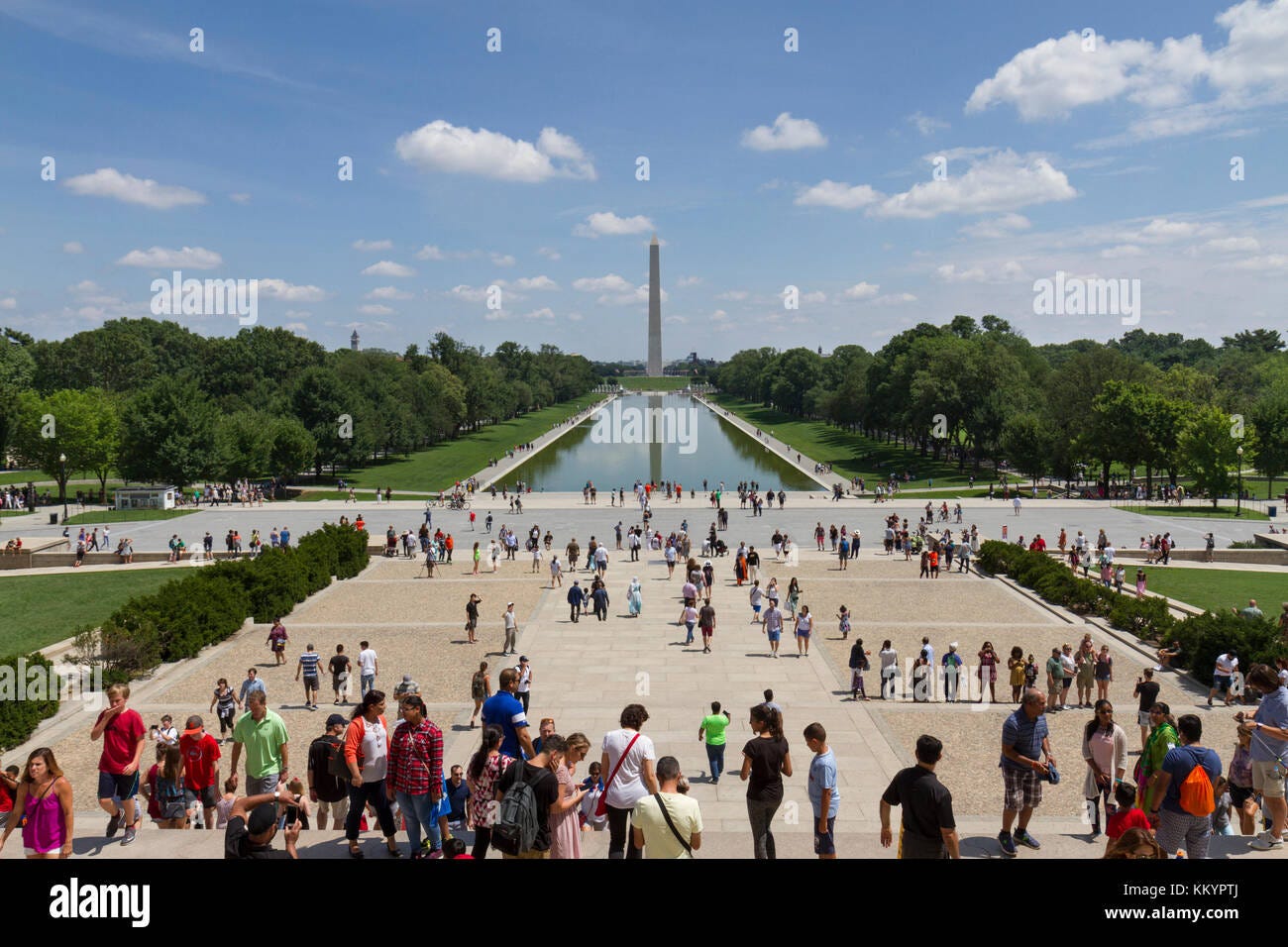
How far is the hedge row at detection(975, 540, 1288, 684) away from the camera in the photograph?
62.4 feet

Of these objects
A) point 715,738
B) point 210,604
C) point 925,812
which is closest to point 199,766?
point 715,738

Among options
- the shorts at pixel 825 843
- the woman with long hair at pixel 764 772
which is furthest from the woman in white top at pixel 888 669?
the woman with long hair at pixel 764 772

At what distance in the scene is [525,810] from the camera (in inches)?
262

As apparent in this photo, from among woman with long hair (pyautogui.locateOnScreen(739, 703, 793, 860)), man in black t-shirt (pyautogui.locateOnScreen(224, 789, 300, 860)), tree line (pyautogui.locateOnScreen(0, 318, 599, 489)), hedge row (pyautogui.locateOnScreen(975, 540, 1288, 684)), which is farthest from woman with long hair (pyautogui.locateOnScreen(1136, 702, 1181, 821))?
tree line (pyautogui.locateOnScreen(0, 318, 599, 489))

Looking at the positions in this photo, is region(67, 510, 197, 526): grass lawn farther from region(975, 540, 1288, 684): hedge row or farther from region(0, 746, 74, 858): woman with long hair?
region(0, 746, 74, 858): woman with long hair

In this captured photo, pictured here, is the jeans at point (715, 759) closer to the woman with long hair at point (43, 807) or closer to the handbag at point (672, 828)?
the handbag at point (672, 828)

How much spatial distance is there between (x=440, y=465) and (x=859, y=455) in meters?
39.8

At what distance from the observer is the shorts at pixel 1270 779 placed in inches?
367

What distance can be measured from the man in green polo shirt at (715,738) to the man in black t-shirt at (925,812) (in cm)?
519

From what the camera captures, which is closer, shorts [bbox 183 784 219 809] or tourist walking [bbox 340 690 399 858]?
tourist walking [bbox 340 690 399 858]

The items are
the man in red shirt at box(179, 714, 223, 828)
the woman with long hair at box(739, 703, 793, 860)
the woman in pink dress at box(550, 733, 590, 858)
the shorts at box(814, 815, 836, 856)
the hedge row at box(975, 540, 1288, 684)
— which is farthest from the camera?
the hedge row at box(975, 540, 1288, 684)

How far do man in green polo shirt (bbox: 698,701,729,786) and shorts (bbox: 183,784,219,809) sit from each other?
618cm
